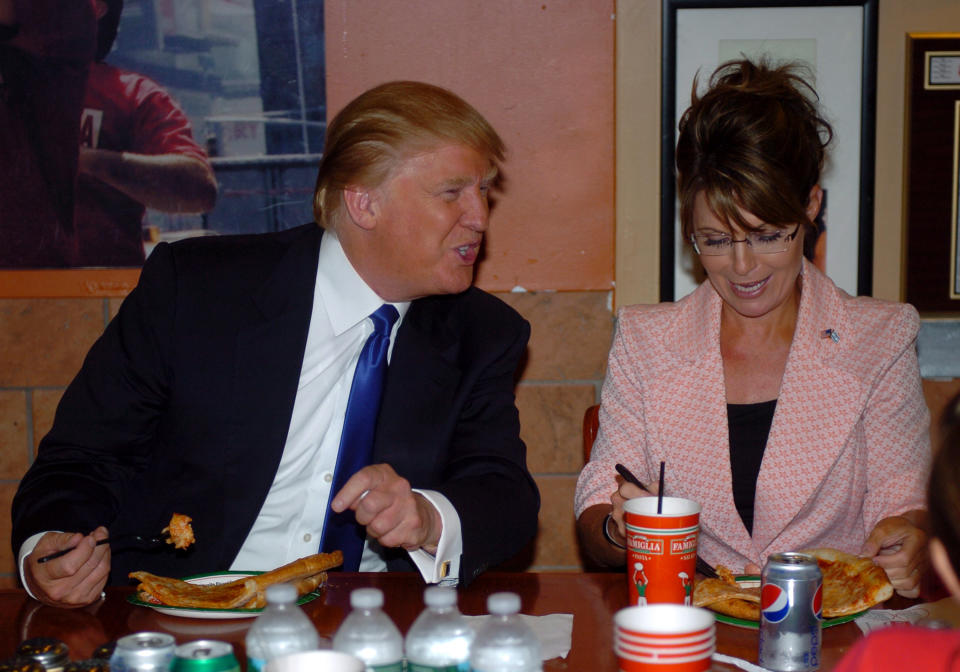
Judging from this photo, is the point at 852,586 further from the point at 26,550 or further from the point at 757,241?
the point at 26,550

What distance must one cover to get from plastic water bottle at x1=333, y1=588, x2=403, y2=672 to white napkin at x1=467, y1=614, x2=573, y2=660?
13.2 inches

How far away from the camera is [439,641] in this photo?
107 cm

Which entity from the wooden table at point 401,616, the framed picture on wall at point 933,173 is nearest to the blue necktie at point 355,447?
the wooden table at point 401,616

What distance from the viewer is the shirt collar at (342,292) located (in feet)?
7.30

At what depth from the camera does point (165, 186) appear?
2.85 metres

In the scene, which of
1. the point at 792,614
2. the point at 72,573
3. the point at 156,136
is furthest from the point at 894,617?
the point at 156,136

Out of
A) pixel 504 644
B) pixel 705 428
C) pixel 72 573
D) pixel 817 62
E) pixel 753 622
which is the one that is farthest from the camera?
pixel 817 62

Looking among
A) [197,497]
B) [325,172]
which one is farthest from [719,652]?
[325,172]

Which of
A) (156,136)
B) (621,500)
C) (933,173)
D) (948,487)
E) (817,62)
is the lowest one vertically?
(621,500)

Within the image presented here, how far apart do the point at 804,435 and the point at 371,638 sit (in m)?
1.32

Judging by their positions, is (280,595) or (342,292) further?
(342,292)

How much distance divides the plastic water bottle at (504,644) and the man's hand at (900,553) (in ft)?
2.94

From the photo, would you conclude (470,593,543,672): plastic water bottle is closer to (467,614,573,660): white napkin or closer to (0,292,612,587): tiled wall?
(467,614,573,660): white napkin

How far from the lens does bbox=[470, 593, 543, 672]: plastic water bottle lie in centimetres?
101
